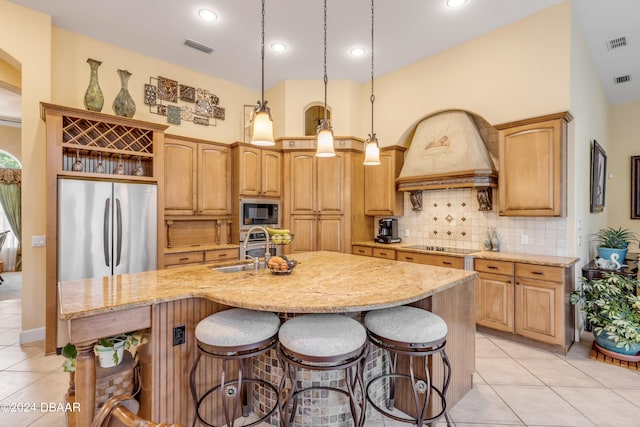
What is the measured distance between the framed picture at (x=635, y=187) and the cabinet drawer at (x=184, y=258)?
7377 mm

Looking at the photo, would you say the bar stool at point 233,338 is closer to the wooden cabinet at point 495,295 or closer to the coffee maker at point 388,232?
the wooden cabinet at point 495,295

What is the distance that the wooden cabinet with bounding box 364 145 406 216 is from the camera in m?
4.82

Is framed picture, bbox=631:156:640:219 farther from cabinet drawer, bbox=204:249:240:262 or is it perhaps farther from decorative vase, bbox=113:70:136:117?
decorative vase, bbox=113:70:136:117

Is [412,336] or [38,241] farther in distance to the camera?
[38,241]

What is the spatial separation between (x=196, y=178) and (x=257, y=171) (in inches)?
35.0

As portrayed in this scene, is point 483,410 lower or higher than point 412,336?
lower

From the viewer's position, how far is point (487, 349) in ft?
10.6

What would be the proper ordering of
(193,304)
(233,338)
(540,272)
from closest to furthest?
(233,338), (193,304), (540,272)

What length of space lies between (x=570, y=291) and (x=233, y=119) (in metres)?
5.18

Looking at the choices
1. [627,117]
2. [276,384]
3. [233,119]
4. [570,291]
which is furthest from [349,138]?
[627,117]

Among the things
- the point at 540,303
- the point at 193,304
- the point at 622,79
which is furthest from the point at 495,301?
the point at 622,79

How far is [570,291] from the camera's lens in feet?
10.6

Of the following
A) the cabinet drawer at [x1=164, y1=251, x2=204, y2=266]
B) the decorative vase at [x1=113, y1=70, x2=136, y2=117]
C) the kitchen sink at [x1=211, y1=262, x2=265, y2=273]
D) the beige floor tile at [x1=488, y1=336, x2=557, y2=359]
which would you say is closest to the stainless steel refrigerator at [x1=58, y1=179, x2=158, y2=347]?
the cabinet drawer at [x1=164, y1=251, x2=204, y2=266]

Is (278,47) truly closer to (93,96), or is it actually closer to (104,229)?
(93,96)
